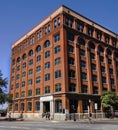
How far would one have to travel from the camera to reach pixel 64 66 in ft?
170

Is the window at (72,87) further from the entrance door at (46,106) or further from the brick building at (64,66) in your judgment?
the entrance door at (46,106)

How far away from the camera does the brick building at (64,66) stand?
52.6 meters

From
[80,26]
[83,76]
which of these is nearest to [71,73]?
[83,76]

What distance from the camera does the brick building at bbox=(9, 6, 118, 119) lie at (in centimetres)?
5256

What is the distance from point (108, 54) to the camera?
68.5 metres

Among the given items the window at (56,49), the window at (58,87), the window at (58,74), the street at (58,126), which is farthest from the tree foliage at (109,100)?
the street at (58,126)

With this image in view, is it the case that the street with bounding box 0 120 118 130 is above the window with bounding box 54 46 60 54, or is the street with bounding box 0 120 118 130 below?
below

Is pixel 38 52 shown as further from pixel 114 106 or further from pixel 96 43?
pixel 114 106

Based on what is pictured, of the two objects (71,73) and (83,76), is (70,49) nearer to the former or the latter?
(71,73)

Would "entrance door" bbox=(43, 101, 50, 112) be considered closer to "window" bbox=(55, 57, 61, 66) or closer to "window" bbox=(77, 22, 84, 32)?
"window" bbox=(55, 57, 61, 66)

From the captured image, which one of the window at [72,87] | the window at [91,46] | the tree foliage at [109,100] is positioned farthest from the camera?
the window at [91,46]

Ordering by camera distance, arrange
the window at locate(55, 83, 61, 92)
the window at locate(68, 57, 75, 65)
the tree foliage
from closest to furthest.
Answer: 1. the window at locate(55, 83, 61, 92)
2. the tree foliage
3. the window at locate(68, 57, 75, 65)

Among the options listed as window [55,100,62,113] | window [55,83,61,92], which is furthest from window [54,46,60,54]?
window [55,100,62,113]

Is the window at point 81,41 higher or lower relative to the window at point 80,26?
lower
